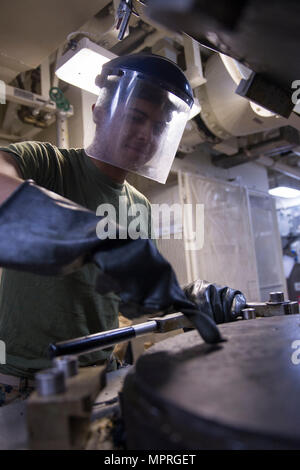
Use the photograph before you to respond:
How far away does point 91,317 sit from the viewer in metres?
1.18

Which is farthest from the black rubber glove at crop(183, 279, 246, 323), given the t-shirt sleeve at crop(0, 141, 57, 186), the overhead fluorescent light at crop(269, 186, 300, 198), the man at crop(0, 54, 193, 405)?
the overhead fluorescent light at crop(269, 186, 300, 198)

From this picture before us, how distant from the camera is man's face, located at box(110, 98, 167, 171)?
128cm

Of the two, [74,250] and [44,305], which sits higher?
[74,250]

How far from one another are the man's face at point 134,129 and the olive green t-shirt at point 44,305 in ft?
0.77

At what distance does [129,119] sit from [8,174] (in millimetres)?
584

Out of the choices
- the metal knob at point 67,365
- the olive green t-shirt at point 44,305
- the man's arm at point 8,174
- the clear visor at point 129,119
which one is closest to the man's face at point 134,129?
the clear visor at point 129,119

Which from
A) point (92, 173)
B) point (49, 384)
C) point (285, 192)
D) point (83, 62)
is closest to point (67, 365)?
point (49, 384)

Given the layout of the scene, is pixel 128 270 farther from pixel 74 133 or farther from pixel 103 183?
pixel 74 133

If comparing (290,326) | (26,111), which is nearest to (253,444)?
(290,326)

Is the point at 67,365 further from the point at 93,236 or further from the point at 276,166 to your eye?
the point at 276,166

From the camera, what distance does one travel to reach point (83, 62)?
6.08 ft

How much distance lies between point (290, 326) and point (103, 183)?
2.88ft

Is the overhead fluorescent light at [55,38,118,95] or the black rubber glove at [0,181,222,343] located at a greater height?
the overhead fluorescent light at [55,38,118,95]

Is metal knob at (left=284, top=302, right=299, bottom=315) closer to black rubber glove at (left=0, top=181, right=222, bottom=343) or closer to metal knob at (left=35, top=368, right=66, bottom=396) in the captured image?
black rubber glove at (left=0, top=181, right=222, bottom=343)
